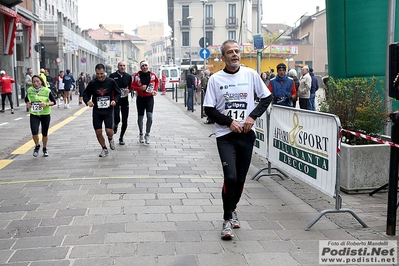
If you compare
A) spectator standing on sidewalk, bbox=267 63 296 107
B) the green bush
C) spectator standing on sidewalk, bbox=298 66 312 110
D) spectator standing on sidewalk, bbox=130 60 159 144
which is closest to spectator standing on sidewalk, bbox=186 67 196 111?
spectator standing on sidewalk, bbox=298 66 312 110

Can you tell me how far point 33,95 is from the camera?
9656mm

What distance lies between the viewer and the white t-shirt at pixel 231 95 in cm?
498

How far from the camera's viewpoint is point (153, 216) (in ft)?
18.2

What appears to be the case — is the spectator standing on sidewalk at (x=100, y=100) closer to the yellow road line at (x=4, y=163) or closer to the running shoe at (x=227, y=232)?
the yellow road line at (x=4, y=163)

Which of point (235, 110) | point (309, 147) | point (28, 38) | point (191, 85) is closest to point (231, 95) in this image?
point (235, 110)

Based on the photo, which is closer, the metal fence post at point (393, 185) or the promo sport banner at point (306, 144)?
the metal fence post at point (393, 185)

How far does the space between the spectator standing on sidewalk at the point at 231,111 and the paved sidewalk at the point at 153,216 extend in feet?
1.75

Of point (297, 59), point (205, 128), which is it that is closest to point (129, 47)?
point (297, 59)

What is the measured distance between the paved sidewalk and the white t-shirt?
1136 mm

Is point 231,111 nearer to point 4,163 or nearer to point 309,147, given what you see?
point 309,147

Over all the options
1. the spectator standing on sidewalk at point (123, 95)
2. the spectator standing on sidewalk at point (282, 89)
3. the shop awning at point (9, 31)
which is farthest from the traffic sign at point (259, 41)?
the shop awning at point (9, 31)

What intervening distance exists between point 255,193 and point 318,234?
74.4 inches

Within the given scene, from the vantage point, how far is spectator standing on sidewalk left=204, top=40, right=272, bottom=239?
4938 mm

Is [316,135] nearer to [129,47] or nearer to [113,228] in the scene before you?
[113,228]
